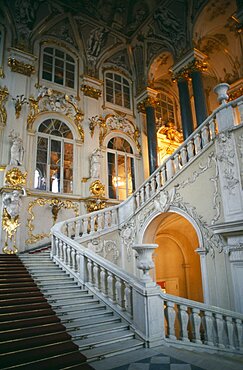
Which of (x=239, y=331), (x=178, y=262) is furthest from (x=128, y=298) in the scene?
(x=178, y=262)

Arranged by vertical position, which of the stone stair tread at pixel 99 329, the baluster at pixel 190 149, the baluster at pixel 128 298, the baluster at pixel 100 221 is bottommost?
the stone stair tread at pixel 99 329

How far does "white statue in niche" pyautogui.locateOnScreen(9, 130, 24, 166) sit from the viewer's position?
978 centimetres

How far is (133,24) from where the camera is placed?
13633 millimetres

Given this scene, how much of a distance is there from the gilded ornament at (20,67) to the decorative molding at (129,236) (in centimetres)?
741

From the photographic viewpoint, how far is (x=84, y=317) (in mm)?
4859

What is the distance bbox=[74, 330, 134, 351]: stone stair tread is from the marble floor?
35 cm

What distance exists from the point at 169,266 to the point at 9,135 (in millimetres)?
7740

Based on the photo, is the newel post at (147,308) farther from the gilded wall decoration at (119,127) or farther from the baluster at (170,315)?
the gilded wall decoration at (119,127)

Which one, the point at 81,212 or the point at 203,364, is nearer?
the point at 203,364

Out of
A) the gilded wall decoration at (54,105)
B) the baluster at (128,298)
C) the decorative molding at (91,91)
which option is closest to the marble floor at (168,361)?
the baluster at (128,298)

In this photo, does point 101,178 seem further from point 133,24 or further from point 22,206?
point 133,24

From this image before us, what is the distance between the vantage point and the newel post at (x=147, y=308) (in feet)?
14.4

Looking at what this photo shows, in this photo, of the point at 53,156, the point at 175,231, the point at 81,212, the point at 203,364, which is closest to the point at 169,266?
the point at 175,231

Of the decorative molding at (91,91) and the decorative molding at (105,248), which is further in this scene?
the decorative molding at (91,91)
